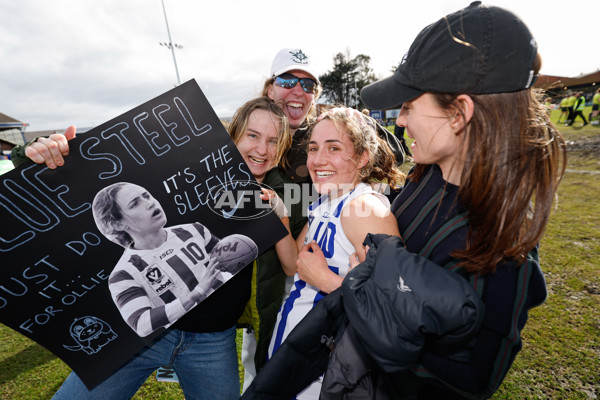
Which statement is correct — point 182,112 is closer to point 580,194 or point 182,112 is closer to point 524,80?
point 524,80

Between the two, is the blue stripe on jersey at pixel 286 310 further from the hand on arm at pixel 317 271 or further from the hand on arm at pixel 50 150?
the hand on arm at pixel 50 150

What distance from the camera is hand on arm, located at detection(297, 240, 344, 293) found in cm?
129

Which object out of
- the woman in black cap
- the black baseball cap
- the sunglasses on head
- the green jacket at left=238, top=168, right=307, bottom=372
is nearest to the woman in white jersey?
the green jacket at left=238, top=168, right=307, bottom=372

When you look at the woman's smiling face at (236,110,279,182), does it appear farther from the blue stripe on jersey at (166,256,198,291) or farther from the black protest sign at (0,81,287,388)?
the blue stripe on jersey at (166,256,198,291)

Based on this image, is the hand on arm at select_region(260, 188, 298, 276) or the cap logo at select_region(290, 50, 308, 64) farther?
the cap logo at select_region(290, 50, 308, 64)

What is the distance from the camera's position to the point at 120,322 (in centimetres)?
128

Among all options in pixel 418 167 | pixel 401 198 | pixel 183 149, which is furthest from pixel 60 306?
pixel 418 167

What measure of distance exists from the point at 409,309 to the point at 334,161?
94 centimetres

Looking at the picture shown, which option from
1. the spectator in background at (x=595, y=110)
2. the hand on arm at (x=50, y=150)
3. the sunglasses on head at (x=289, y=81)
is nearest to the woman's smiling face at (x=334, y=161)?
the sunglasses on head at (x=289, y=81)

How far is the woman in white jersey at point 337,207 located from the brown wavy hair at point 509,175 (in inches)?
14.2

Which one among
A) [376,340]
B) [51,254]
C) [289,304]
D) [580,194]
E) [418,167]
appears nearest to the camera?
[376,340]

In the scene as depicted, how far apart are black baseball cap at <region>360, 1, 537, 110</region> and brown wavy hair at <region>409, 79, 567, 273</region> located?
5 centimetres

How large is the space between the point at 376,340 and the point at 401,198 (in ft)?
2.44

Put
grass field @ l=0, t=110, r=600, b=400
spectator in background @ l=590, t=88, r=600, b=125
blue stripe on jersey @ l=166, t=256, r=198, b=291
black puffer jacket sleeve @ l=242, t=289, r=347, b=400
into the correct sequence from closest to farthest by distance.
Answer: black puffer jacket sleeve @ l=242, t=289, r=347, b=400 → blue stripe on jersey @ l=166, t=256, r=198, b=291 → grass field @ l=0, t=110, r=600, b=400 → spectator in background @ l=590, t=88, r=600, b=125
